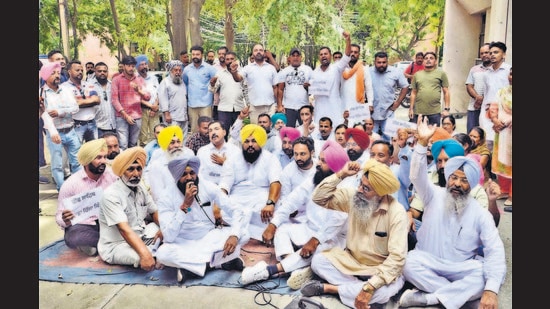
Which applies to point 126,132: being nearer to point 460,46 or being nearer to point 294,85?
point 294,85

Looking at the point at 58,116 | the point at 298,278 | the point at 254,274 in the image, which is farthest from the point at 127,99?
the point at 298,278

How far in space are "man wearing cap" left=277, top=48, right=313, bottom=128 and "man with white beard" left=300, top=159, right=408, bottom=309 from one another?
3.90 m

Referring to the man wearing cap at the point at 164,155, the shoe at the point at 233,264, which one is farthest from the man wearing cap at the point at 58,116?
the shoe at the point at 233,264

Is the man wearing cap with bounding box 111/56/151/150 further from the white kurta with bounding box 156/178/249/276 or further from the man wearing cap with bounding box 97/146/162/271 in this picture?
the white kurta with bounding box 156/178/249/276

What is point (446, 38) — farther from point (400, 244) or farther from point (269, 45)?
point (400, 244)

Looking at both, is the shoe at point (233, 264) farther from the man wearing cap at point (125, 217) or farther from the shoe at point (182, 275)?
the man wearing cap at point (125, 217)

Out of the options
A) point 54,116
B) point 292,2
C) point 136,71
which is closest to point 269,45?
point 292,2

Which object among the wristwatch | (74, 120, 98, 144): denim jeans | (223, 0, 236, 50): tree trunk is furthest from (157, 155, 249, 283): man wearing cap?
(223, 0, 236, 50): tree trunk

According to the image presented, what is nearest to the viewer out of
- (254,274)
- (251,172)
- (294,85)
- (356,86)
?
(254,274)

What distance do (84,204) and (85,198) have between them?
6 cm

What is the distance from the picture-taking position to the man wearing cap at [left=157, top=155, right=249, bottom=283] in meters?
4.12

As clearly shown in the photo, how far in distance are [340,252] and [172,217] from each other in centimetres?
154

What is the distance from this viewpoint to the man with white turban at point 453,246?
3.52m

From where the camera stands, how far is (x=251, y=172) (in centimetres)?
538
